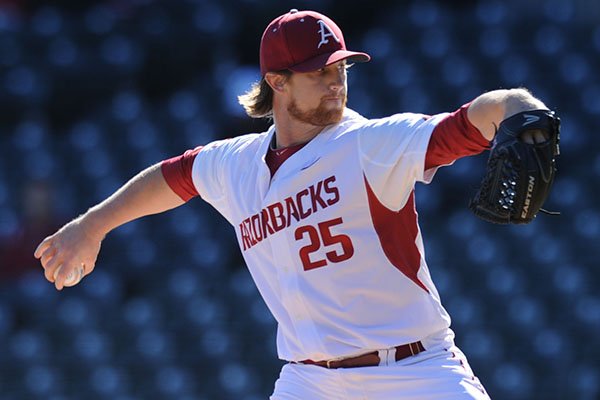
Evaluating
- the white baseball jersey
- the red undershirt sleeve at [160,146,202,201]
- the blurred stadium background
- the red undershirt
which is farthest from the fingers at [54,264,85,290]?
the blurred stadium background

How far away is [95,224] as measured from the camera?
12.5 ft

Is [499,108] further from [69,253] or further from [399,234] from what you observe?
[69,253]

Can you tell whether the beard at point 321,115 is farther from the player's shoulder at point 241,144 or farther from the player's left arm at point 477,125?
the player's left arm at point 477,125

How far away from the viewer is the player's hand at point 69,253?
372cm

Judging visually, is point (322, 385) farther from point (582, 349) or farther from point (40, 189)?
point (40, 189)

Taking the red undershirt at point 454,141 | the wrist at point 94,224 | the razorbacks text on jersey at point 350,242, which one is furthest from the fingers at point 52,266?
the red undershirt at point 454,141

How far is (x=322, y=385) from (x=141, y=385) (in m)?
4.47

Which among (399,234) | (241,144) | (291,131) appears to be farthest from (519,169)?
(241,144)

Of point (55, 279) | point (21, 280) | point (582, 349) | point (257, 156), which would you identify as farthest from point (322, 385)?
point (21, 280)

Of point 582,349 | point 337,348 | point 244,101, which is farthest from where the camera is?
point 582,349

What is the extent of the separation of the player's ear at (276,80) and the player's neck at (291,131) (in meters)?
0.09

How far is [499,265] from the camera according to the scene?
7.91 meters

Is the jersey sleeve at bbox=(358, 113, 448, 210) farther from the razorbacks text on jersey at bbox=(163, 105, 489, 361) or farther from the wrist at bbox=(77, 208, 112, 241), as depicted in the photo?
the wrist at bbox=(77, 208, 112, 241)

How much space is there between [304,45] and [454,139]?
0.75 meters
